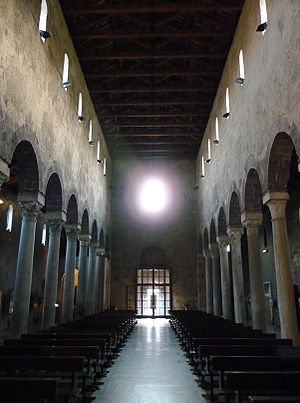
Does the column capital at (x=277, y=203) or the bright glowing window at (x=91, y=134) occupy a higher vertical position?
the bright glowing window at (x=91, y=134)

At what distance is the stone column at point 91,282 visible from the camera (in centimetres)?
2238

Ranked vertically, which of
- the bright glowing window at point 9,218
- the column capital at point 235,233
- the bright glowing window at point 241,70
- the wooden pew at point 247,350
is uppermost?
the bright glowing window at point 241,70

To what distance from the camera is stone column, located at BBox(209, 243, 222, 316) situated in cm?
2297

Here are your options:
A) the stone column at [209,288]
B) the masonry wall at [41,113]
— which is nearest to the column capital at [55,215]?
the masonry wall at [41,113]

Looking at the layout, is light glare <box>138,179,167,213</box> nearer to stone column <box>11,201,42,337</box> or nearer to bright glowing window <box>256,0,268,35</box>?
stone column <box>11,201,42,337</box>

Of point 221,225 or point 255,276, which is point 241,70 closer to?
point 255,276

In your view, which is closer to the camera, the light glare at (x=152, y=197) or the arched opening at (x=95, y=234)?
the arched opening at (x=95, y=234)

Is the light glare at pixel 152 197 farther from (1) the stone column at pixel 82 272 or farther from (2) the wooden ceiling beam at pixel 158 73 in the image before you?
(2) the wooden ceiling beam at pixel 158 73

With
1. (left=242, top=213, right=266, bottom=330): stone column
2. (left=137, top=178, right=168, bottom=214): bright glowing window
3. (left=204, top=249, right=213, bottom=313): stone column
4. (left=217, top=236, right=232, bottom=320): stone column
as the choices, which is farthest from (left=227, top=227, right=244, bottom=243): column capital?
(left=137, top=178, right=168, bottom=214): bright glowing window

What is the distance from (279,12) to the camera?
398 inches

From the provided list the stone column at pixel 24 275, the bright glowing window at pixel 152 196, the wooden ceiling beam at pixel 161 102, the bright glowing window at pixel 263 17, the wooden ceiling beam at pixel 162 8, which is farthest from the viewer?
the bright glowing window at pixel 152 196

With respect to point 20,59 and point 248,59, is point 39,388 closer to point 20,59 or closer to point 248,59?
point 20,59

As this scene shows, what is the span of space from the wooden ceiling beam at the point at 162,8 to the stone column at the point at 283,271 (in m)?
7.76

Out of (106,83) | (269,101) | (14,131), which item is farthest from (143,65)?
(14,131)
